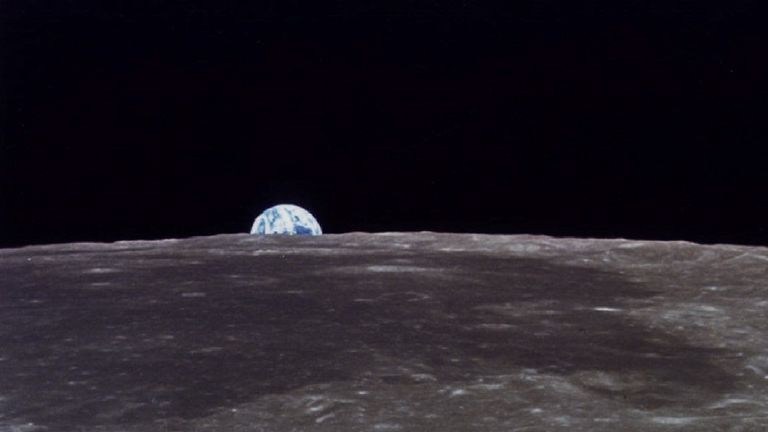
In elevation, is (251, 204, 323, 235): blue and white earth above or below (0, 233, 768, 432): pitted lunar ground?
above

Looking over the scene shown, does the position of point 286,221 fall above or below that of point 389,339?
above

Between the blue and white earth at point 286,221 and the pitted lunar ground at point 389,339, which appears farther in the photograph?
the blue and white earth at point 286,221

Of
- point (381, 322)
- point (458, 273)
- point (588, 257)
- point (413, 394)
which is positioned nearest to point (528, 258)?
point (588, 257)

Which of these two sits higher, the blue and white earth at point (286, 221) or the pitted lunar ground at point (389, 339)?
the blue and white earth at point (286, 221)

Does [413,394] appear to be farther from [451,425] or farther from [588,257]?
[588,257]
